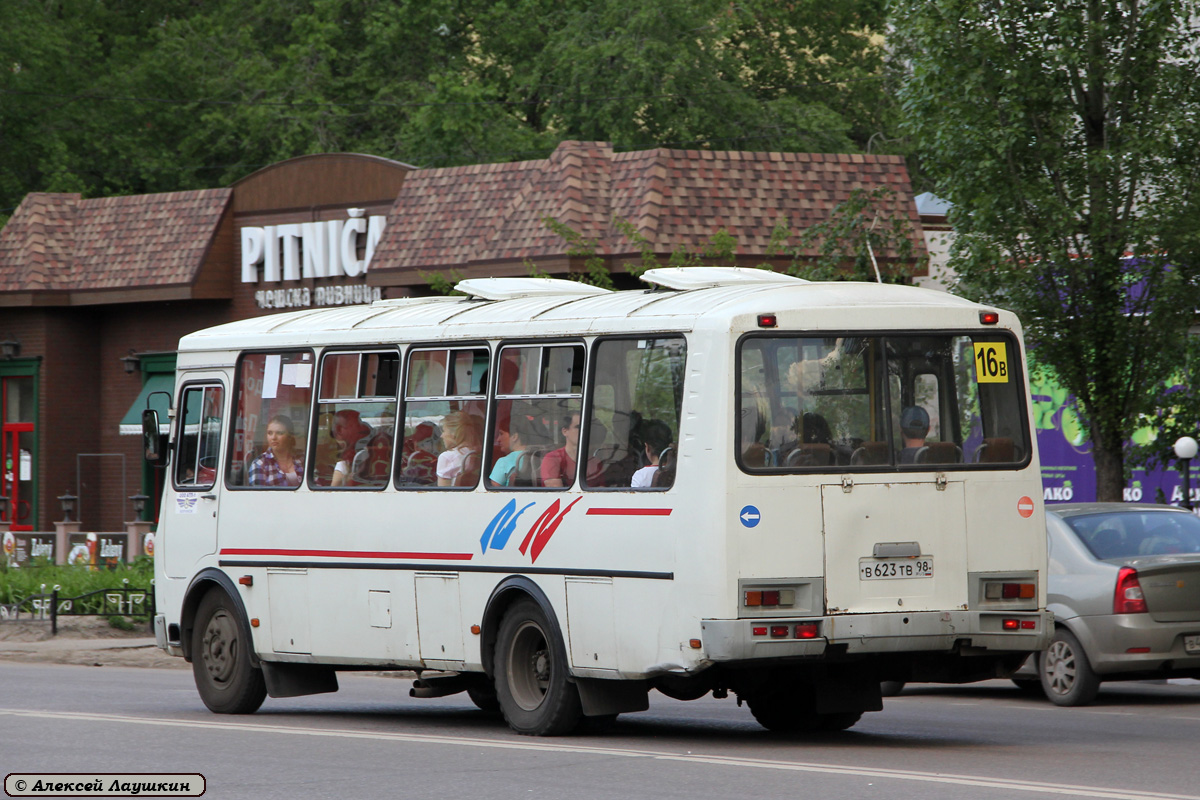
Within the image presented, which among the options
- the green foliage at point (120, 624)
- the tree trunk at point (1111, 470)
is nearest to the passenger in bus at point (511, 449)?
the tree trunk at point (1111, 470)

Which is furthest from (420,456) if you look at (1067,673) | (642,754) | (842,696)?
(1067,673)

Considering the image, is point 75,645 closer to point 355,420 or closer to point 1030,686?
point 355,420

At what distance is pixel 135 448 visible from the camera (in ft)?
116

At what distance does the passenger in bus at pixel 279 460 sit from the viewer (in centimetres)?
1316

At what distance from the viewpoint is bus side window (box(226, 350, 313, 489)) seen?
1320 cm

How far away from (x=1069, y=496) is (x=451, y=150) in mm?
18517

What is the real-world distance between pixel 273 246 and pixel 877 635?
23.5m

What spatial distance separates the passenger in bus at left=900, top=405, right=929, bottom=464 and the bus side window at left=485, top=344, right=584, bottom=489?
1.91 metres

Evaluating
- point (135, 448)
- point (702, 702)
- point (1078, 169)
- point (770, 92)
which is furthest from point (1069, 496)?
point (770, 92)

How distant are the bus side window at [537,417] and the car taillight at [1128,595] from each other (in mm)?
4587

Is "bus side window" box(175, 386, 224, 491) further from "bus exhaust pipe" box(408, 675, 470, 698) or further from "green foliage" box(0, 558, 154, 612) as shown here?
"green foliage" box(0, 558, 154, 612)

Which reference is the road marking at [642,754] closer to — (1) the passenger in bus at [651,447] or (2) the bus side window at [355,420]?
(1) the passenger in bus at [651,447]

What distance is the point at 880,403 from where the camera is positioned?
10.9m

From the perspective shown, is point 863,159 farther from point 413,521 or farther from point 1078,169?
point 413,521
